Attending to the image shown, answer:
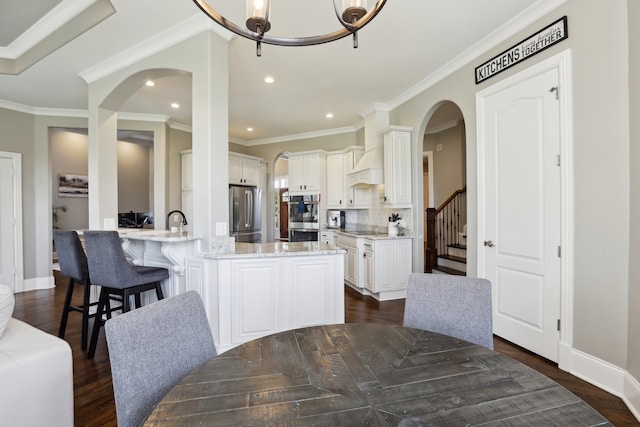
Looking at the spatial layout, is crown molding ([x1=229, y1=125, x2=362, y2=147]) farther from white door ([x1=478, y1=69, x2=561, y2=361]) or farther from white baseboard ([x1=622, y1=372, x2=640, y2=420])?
white baseboard ([x1=622, y1=372, x2=640, y2=420])

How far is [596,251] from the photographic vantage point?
2.12 metres

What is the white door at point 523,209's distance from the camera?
242 cm

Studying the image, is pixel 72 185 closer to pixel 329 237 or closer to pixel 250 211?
pixel 250 211

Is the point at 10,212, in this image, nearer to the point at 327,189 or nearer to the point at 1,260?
the point at 1,260

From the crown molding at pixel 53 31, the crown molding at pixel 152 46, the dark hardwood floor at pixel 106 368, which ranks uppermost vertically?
the crown molding at pixel 53 31

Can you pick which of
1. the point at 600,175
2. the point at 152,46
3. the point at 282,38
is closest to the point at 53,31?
the point at 152,46

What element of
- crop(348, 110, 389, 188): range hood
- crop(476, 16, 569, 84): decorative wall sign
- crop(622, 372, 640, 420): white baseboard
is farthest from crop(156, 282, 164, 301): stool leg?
crop(476, 16, 569, 84): decorative wall sign

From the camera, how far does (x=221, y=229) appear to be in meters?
2.62

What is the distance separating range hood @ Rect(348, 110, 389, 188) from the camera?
183 inches

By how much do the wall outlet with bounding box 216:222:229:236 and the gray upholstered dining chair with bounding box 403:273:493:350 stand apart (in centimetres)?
166

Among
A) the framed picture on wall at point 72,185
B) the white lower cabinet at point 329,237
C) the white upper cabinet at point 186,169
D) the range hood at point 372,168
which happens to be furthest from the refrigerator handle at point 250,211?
the framed picture on wall at point 72,185

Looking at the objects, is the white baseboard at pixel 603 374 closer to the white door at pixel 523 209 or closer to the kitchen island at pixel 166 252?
the white door at pixel 523 209

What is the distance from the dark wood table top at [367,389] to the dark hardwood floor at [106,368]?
1415mm

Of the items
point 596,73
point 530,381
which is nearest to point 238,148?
point 596,73
